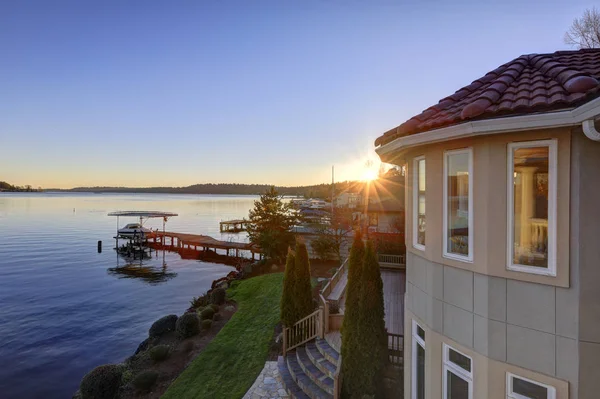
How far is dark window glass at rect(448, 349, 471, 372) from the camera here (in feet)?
16.2

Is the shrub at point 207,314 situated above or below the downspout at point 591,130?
below

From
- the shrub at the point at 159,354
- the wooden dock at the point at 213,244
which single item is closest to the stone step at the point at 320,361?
the shrub at the point at 159,354

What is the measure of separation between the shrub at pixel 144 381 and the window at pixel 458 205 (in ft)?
41.8

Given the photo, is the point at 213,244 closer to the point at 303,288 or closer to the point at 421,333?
the point at 303,288

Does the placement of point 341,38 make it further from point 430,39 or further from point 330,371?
point 330,371

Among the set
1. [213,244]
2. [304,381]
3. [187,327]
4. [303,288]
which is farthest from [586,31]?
[213,244]

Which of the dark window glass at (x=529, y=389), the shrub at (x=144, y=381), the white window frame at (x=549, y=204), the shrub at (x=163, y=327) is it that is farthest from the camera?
the shrub at (x=163, y=327)

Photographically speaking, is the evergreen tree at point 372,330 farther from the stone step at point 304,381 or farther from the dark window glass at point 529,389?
the dark window glass at point 529,389

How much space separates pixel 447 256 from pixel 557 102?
248 cm

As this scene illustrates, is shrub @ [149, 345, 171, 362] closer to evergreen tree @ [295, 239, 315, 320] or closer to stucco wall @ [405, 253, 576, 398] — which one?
evergreen tree @ [295, 239, 315, 320]

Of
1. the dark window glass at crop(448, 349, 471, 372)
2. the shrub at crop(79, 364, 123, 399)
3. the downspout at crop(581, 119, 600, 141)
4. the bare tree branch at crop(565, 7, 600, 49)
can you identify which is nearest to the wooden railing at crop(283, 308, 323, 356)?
the shrub at crop(79, 364, 123, 399)

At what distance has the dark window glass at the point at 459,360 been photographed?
→ 4.95 metres

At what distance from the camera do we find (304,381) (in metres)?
10.6

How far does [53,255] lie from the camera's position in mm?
46781
